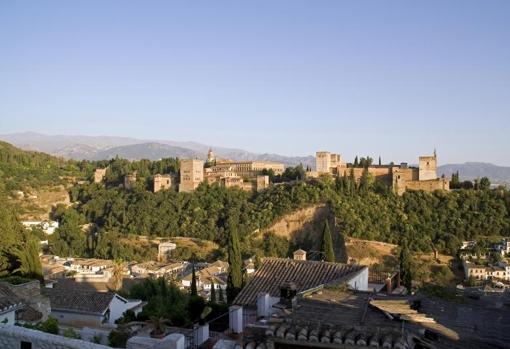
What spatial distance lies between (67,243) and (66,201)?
1614 centimetres

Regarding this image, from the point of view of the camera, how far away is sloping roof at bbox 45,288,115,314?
15.3 m

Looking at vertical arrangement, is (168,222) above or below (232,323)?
below

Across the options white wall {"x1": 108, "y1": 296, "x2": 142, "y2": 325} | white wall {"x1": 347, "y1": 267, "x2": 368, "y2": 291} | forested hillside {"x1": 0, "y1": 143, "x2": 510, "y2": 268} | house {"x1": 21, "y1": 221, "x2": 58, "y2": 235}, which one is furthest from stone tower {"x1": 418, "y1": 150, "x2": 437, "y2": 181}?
white wall {"x1": 347, "y1": 267, "x2": 368, "y2": 291}

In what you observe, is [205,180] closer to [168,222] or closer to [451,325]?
[168,222]

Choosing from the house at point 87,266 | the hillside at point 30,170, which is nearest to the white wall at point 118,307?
the house at point 87,266

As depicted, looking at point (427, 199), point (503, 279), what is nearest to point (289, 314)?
point (503, 279)

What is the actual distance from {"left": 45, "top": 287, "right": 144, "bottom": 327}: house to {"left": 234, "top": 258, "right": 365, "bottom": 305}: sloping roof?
24.4ft

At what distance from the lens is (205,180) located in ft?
210

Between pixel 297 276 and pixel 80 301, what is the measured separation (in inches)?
378

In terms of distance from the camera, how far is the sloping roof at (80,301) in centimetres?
1531

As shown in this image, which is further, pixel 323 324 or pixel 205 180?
pixel 205 180

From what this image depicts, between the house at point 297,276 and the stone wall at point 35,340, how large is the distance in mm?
3460

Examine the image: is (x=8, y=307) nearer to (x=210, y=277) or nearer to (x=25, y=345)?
(x=25, y=345)

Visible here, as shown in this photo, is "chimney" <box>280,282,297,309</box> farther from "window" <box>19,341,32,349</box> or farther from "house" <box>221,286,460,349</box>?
"window" <box>19,341,32,349</box>
